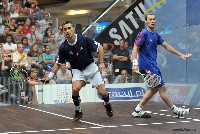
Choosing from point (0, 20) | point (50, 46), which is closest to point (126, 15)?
point (50, 46)

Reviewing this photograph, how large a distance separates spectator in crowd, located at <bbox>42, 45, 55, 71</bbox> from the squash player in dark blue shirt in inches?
245

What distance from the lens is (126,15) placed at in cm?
1647

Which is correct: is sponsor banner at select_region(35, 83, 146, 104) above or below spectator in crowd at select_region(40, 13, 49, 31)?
below

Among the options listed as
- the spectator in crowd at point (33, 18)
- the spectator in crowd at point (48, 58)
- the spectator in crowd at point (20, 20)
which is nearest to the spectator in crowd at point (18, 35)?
the spectator in crowd at point (20, 20)

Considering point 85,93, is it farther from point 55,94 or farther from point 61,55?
point 61,55

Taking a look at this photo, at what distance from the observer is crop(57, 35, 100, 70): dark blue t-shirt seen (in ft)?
25.0

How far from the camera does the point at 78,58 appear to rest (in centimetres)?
768

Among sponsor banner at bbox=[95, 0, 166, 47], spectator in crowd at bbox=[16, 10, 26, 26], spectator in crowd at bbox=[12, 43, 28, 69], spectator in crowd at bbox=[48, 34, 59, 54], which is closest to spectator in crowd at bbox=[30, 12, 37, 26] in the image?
spectator in crowd at bbox=[16, 10, 26, 26]

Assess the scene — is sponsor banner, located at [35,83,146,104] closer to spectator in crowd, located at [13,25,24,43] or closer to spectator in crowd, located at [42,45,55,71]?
spectator in crowd, located at [42,45,55,71]

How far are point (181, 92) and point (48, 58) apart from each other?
176 inches

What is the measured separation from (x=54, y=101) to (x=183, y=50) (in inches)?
143

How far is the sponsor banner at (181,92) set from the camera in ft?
37.7

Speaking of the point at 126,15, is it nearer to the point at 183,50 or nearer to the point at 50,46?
the point at 50,46

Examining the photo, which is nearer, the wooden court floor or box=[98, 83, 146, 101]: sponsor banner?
the wooden court floor
